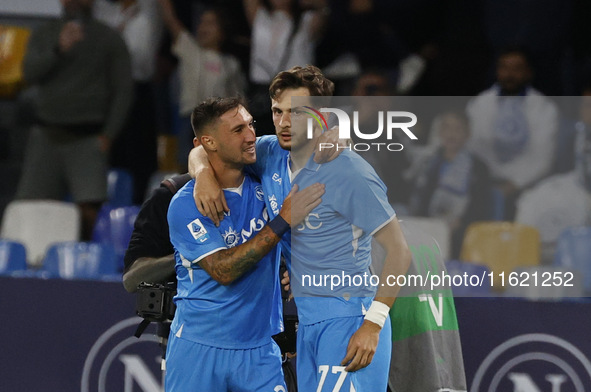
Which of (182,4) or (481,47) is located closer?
(481,47)

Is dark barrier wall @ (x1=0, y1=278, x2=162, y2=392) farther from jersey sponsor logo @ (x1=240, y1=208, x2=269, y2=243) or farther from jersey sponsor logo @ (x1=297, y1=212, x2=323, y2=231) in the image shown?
jersey sponsor logo @ (x1=297, y1=212, x2=323, y2=231)

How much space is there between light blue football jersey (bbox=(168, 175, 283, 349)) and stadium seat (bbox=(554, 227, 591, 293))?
244 centimetres

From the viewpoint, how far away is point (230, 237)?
4195 millimetres

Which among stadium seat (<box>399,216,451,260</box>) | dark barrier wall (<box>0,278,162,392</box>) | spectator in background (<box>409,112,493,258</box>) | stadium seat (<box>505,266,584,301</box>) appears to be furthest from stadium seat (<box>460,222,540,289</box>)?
dark barrier wall (<box>0,278,162,392</box>)

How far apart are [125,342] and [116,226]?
215 cm

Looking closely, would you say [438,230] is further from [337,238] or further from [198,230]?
[198,230]

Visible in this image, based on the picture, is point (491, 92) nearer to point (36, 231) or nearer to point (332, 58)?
point (332, 58)

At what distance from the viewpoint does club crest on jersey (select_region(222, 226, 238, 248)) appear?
13.7ft

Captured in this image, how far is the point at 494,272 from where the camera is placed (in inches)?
253

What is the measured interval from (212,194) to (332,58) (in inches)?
151

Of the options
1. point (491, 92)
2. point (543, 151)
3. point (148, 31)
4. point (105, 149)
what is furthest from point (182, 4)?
point (543, 151)

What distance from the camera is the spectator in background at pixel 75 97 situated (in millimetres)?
8352

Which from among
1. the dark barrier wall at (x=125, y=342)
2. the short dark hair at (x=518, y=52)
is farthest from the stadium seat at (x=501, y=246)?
the short dark hair at (x=518, y=52)

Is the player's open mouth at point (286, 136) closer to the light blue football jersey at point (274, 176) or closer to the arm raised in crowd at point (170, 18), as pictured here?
the light blue football jersey at point (274, 176)
